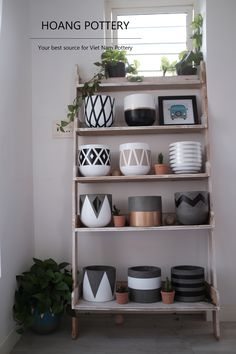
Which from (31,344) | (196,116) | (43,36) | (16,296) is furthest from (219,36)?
(31,344)

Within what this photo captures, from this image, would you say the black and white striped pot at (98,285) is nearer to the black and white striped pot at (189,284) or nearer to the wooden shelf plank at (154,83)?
the black and white striped pot at (189,284)

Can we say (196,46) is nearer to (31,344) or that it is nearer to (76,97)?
(76,97)

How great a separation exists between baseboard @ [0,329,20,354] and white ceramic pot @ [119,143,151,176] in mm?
1093

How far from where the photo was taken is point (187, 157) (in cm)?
216

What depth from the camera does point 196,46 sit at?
2523mm

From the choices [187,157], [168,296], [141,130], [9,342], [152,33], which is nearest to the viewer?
[9,342]

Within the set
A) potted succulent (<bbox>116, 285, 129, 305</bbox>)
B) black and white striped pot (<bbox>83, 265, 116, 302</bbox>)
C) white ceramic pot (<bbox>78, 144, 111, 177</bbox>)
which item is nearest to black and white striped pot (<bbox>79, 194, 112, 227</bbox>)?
white ceramic pot (<bbox>78, 144, 111, 177</bbox>)

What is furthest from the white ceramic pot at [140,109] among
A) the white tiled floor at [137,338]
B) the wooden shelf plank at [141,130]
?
the white tiled floor at [137,338]

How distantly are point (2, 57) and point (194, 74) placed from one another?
1211 millimetres

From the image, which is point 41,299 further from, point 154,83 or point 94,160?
point 154,83

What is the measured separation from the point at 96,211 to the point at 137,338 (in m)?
0.76

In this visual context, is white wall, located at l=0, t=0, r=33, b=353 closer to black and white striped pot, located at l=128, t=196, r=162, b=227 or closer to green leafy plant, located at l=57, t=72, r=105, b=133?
green leafy plant, located at l=57, t=72, r=105, b=133

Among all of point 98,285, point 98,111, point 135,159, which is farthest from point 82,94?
point 98,285

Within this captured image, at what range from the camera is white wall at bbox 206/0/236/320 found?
7.69ft
